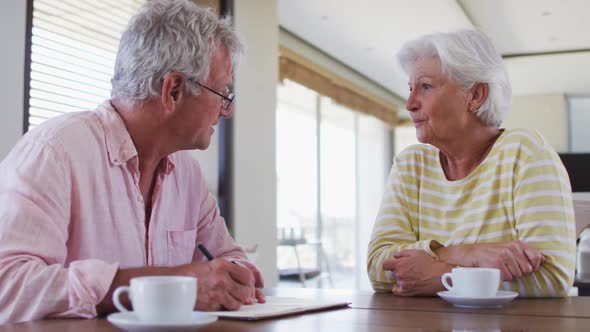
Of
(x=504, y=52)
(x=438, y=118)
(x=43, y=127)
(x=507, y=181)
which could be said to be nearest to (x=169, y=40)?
(x=43, y=127)

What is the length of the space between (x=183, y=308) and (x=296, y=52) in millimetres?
5509

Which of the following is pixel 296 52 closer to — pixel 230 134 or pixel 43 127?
pixel 230 134

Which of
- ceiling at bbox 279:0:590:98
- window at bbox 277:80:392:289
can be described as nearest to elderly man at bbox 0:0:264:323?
ceiling at bbox 279:0:590:98

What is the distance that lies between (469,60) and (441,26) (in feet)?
14.6

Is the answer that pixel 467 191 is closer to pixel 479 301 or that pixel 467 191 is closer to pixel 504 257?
pixel 504 257

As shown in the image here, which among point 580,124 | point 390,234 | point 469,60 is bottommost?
point 390,234

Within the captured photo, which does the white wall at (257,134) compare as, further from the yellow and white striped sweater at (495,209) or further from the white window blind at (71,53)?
the yellow and white striped sweater at (495,209)

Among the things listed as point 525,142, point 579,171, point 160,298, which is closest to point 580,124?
point 579,171

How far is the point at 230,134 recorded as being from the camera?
4.02 m

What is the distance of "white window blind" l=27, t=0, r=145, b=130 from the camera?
2766 millimetres

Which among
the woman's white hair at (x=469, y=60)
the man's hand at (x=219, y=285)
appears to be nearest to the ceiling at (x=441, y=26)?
the woman's white hair at (x=469, y=60)

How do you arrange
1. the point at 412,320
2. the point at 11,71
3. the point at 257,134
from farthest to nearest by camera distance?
the point at 257,134, the point at 11,71, the point at 412,320

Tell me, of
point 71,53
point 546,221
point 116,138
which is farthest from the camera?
point 71,53

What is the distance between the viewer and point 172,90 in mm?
1486
